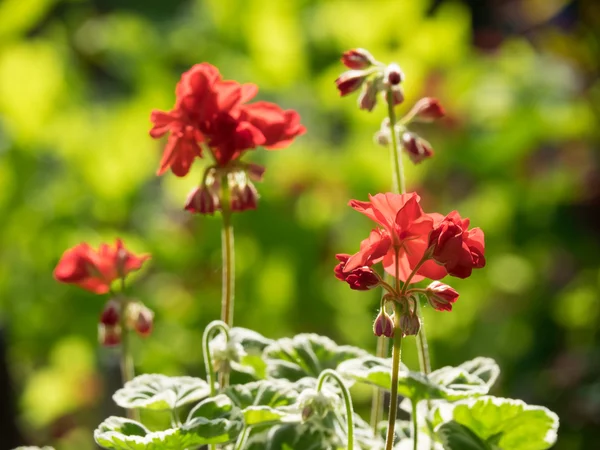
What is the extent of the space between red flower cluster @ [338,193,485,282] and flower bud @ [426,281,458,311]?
15mm

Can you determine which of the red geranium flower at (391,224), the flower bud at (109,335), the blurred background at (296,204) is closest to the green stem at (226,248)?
the flower bud at (109,335)

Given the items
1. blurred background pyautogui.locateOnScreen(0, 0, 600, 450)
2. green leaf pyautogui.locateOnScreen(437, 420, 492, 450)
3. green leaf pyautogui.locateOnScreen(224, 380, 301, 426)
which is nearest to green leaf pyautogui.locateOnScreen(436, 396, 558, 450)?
green leaf pyautogui.locateOnScreen(437, 420, 492, 450)

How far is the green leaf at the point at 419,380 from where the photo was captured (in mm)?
787

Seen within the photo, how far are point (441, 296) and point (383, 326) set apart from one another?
2.0 inches

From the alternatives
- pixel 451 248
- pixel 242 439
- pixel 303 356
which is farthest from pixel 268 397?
pixel 451 248

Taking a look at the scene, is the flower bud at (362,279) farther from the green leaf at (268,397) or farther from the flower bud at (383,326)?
the green leaf at (268,397)

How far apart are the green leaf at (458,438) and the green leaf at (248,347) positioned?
0.66ft

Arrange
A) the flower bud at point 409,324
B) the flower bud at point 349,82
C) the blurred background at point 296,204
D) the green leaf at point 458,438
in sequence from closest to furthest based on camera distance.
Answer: the flower bud at point 409,324 < the green leaf at point 458,438 < the flower bud at point 349,82 < the blurred background at point 296,204

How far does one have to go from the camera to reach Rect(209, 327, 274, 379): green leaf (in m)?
0.90

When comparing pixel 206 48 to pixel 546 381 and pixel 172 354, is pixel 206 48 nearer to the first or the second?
pixel 172 354

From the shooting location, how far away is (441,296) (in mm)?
690

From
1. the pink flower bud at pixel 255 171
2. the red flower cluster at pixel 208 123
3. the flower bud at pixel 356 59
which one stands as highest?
the flower bud at pixel 356 59

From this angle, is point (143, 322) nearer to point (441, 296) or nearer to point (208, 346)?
point (208, 346)

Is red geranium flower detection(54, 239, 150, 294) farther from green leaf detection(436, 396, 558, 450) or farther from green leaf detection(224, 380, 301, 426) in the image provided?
green leaf detection(436, 396, 558, 450)
